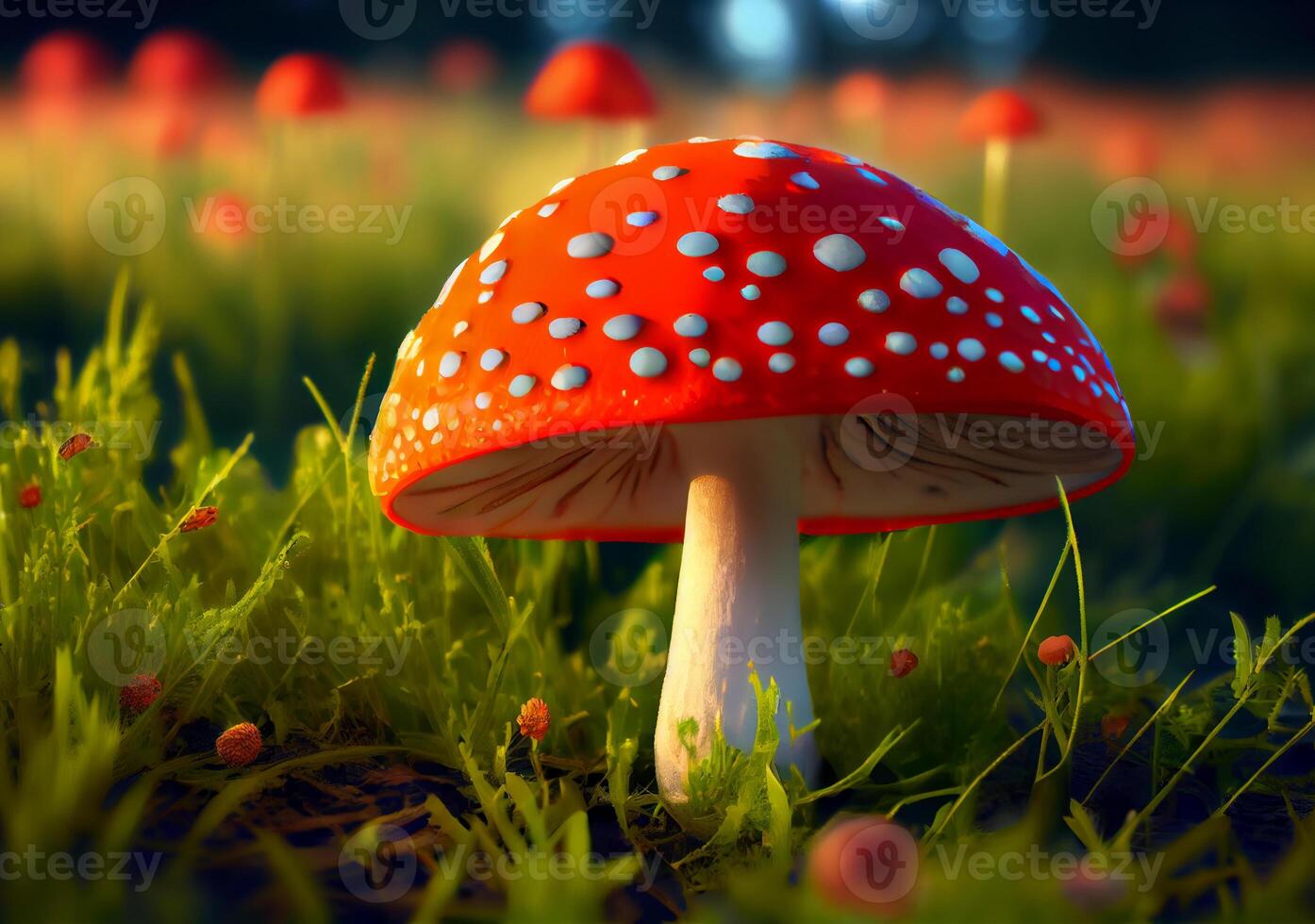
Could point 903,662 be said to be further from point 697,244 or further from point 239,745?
point 239,745

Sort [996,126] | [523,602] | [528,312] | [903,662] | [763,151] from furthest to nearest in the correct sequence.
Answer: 1. [996,126]
2. [523,602]
3. [903,662]
4. [763,151]
5. [528,312]

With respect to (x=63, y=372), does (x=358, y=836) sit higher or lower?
lower

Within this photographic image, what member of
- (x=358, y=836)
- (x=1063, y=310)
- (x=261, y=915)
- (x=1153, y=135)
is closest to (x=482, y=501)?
(x=358, y=836)

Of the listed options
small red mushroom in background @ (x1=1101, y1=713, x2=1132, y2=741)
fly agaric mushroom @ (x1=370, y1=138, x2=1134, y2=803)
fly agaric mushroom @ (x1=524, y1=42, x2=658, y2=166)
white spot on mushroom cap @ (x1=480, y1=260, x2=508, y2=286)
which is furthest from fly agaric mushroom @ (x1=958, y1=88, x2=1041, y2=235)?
white spot on mushroom cap @ (x1=480, y1=260, x2=508, y2=286)

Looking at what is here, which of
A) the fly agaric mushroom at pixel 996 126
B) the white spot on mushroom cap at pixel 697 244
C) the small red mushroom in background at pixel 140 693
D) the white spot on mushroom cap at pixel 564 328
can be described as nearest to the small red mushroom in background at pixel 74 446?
the small red mushroom in background at pixel 140 693

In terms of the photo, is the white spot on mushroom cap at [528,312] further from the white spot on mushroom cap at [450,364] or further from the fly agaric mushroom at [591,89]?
the fly agaric mushroom at [591,89]

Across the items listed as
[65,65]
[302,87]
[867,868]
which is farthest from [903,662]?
[65,65]

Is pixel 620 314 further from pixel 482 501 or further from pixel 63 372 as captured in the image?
pixel 63 372
